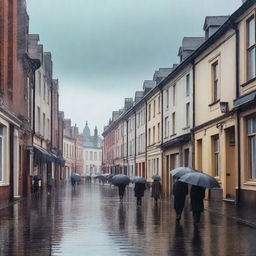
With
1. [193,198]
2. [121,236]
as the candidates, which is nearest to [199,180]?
[193,198]

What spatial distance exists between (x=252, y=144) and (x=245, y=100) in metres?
1.78

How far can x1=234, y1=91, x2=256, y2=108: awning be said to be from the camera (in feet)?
65.7

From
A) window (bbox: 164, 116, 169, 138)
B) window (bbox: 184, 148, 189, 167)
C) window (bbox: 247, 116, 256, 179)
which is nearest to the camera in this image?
window (bbox: 247, 116, 256, 179)

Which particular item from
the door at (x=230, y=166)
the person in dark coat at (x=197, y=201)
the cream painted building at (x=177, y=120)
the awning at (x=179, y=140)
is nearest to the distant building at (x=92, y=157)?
the cream painted building at (x=177, y=120)

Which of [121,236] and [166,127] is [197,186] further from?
[166,127]

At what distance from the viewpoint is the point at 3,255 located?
33.0 feet

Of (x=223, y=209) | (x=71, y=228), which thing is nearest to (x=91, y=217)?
(x=71, y=228)

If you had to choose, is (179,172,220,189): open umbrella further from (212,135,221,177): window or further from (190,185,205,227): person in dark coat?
(212,135,221,177): window

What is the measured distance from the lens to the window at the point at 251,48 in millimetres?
21391

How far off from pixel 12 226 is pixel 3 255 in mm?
5239

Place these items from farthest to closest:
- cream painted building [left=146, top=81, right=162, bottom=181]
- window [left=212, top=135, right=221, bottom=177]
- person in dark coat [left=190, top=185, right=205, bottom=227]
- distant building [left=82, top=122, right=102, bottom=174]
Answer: distant building [left=82, top=122, right=102, bottom=174]
cream painted building [left=146, top=81, right=162, bottom=181]
window [left=212, top=135, right=221, bottom=177]
person in dark coat [left=190, top=185, right=205, bottom=227]

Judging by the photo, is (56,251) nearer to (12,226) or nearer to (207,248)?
(207,248)

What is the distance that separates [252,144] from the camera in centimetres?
2169

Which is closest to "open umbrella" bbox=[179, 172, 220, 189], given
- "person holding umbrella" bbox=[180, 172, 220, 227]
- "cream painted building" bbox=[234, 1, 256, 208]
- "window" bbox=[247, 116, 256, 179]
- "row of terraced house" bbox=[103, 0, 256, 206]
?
"person holding umbrella" bbox=[180, 172, 220, 227]
